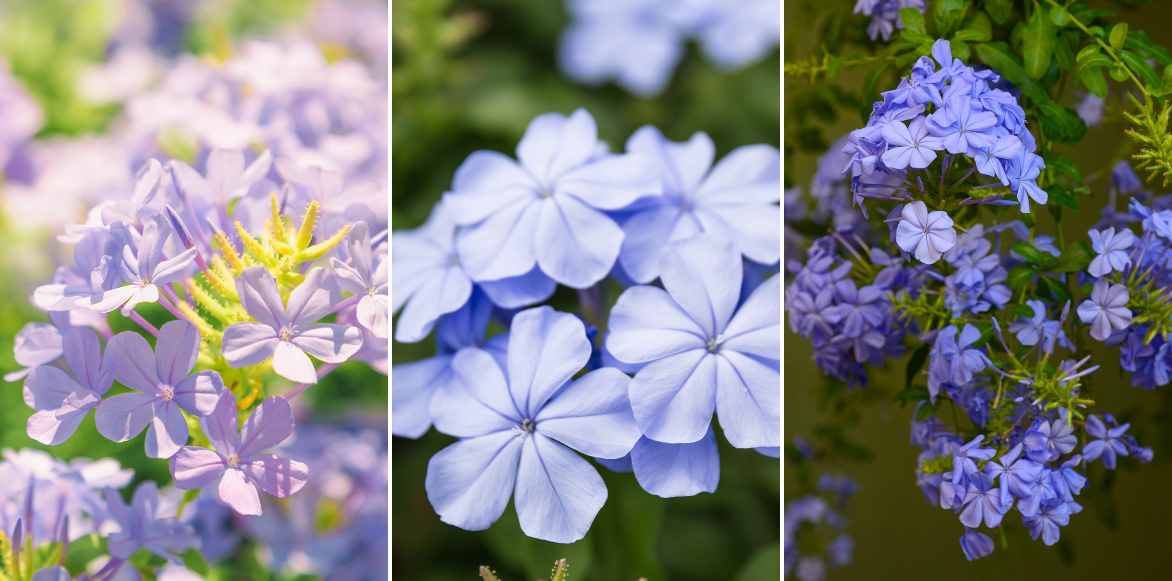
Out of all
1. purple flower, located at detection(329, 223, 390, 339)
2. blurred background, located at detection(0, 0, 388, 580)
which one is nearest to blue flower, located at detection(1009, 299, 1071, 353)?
purple flower, located at detection(329, 223, 390, 339)

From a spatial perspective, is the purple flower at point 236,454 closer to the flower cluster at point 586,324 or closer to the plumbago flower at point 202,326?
the plumbago flower at point 202,326

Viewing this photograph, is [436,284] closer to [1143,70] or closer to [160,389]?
[160,389]

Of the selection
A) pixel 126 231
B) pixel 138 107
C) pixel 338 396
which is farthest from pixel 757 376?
pixel 138 107

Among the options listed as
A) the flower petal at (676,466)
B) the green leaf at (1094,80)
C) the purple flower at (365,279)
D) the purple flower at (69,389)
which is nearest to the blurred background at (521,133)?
the flower petal at (676,466)

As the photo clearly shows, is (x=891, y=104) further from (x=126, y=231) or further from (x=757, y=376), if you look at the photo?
(x=126, y=231)

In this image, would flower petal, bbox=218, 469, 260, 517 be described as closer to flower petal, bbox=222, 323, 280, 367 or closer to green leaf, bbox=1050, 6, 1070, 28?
flower petal, bbox=222, 323, 280, 367

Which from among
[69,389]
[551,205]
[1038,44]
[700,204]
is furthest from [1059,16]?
[69,389]

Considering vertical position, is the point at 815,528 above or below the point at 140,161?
below
